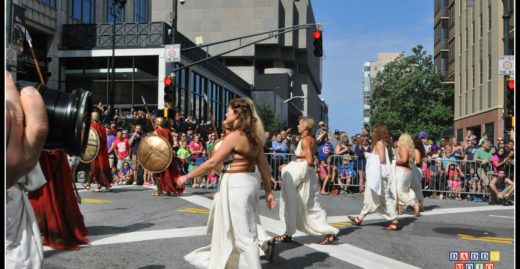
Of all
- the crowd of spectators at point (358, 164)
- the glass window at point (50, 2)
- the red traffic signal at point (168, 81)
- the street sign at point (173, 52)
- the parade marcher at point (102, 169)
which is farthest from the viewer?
the glass window at point (50, 2)

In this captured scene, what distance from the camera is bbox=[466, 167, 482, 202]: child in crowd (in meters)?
13.9

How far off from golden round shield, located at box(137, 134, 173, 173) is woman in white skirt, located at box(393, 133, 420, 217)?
4.24 metres

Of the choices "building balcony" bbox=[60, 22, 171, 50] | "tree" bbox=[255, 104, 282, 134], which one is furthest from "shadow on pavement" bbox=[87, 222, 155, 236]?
"tree" bbox=[255, 104, 282, 134]

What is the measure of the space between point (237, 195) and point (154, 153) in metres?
5.89

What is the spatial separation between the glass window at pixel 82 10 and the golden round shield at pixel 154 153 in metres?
23.6

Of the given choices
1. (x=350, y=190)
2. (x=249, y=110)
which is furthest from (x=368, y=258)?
(x=350, y=190)

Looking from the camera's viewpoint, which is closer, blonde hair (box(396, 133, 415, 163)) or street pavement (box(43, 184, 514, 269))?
street pavement (box(43, 184, 514, 269))

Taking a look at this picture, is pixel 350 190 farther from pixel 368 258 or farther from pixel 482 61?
pixel 482 61

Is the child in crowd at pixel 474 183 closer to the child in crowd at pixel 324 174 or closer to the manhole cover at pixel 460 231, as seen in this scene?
the child in crowd at pixel 324 174

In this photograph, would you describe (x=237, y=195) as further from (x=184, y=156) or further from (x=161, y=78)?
(x=161, y=78)

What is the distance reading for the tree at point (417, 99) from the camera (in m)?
53.1

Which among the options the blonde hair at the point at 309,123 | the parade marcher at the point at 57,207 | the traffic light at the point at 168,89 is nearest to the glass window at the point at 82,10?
the traffic light at the point at 168,89

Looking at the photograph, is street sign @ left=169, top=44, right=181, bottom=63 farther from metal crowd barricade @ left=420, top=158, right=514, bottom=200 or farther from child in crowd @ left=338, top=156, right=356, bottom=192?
metal crowd barricade @ left=420, top=158, right=514, bottom=200

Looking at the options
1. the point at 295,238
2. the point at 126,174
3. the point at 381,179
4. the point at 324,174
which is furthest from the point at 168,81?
the point at 295,238
